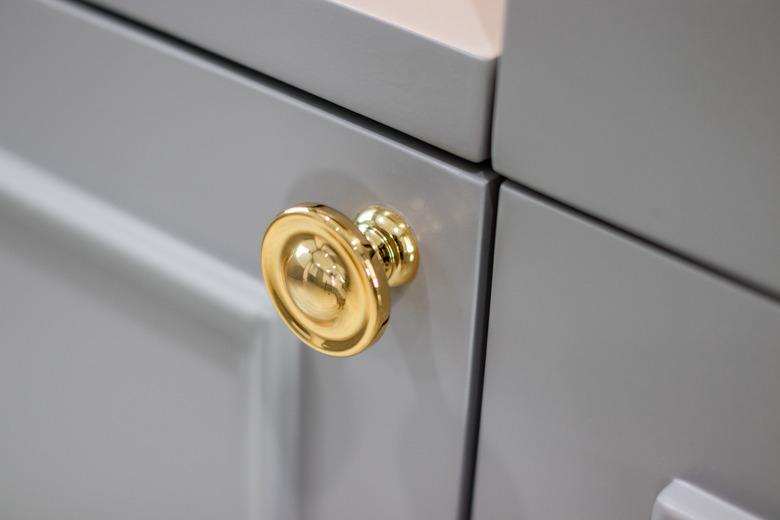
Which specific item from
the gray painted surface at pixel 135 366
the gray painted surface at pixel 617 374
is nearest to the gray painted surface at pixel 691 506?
the gray painted surface at pixel 617 374

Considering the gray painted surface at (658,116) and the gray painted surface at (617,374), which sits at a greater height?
the gray painted surface at (658,116)

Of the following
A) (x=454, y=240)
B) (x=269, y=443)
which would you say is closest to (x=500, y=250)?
(x=454, y=240)

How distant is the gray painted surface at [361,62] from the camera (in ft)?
0.82

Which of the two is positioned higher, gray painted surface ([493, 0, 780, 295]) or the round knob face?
gray painted surface ([493, 0, 780, 295])

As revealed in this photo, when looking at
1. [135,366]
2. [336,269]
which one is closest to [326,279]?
[336,269]

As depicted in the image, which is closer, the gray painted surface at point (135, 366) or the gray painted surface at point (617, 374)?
the gray painted surface at point (617, 374)

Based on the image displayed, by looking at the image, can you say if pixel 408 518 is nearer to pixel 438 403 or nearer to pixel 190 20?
pixel 438 403

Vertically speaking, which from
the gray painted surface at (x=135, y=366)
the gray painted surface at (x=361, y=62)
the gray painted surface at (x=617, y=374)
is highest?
the gray painted surface at (x=361, y=62)

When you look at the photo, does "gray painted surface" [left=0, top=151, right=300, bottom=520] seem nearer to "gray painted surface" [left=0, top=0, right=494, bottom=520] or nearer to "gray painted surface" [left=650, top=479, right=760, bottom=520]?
"gray painted surface" [left=0, top=0, right=494, bottom=520]

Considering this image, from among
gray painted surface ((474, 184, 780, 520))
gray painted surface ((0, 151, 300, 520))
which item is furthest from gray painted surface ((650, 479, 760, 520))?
gray painted surface ((0, 151, 300, 520))

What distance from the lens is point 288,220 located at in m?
0.27

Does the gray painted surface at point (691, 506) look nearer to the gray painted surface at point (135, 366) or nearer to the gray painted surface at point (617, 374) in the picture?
the gray painted surface at point (617, 374)

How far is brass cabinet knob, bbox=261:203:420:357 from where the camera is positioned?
27 centimetres

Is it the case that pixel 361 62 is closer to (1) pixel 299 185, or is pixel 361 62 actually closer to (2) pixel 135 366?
(1) pixel 299 185
